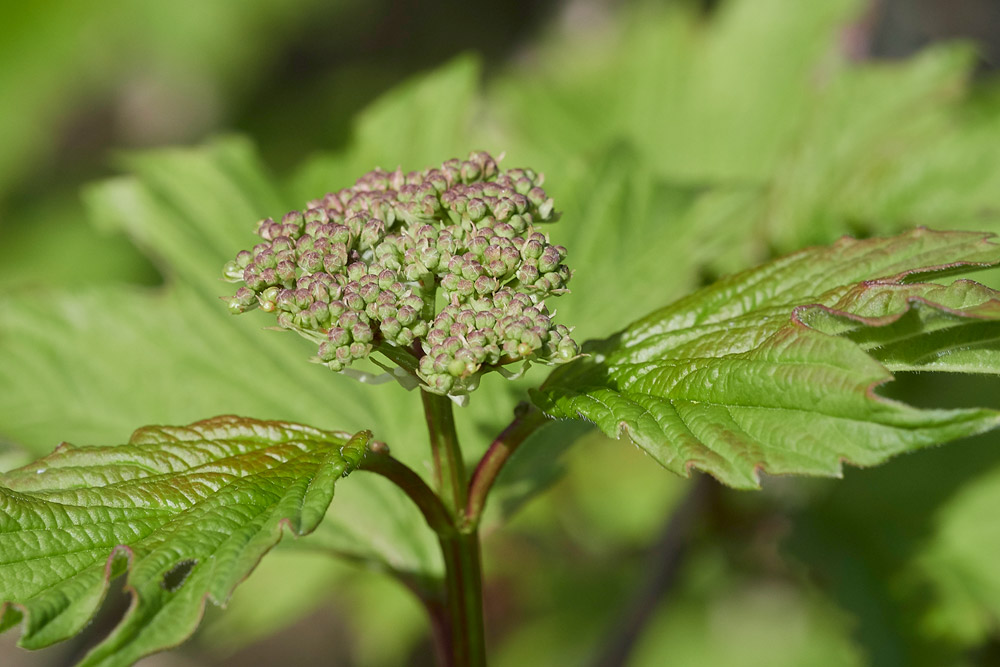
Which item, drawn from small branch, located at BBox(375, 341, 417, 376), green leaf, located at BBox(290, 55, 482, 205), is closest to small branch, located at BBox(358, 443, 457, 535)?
small branch, located at BBox(375, 341, 417, 376)

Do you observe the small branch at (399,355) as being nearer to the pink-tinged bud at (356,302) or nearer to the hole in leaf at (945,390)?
the pink-tinged bud at (356,302)

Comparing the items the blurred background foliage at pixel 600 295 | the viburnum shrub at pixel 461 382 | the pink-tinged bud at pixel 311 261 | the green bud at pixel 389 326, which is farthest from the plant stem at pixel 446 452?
the blurred background foliage at pixel 600 295

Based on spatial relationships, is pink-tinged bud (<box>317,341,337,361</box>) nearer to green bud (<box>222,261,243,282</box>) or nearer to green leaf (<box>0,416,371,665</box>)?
green leaf (<box>0,416,371,665</box>)

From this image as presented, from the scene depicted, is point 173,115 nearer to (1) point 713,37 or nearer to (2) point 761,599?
(1) point 713,37

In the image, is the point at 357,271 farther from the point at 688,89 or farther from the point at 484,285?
the point at 688,89

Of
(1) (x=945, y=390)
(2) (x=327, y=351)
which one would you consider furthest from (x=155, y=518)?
(1) (x=945, y=390)
